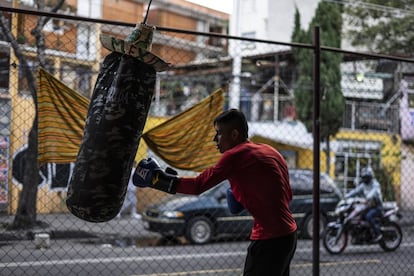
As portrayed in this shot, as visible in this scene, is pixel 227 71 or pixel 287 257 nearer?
pixel 287 257

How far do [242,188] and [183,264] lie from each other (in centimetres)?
642

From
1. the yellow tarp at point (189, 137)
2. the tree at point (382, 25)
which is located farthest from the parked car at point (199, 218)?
the tree at point (382, 25)

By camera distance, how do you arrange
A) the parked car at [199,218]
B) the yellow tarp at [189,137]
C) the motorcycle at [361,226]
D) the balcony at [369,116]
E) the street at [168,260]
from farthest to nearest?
the balcony at [369,116] → the parked car at [199,218] → the motorcycle at [361,226] → the street at [168,260] → the yellow tarp at [189,137]

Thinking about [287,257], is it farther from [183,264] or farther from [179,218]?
[179,218]

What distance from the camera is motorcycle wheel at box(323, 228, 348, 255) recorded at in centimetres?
1147

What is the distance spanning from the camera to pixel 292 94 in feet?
68.6

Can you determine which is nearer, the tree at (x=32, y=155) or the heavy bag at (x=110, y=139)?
the heavy bag at (x=110, y=139)

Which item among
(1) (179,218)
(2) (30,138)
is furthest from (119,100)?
(1) (179,218)

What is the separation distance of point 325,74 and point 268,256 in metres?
15.6

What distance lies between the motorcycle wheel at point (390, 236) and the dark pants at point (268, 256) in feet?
29.7

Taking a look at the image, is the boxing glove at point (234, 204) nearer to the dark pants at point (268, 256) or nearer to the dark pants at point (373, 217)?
the dark pants at point (268, 256)

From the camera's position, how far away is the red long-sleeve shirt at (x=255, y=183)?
353 centimetres

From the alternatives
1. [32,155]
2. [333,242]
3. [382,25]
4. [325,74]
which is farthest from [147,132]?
[382,25]

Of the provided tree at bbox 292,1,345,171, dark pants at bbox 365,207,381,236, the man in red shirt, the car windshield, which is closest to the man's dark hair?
the man in red shirt
